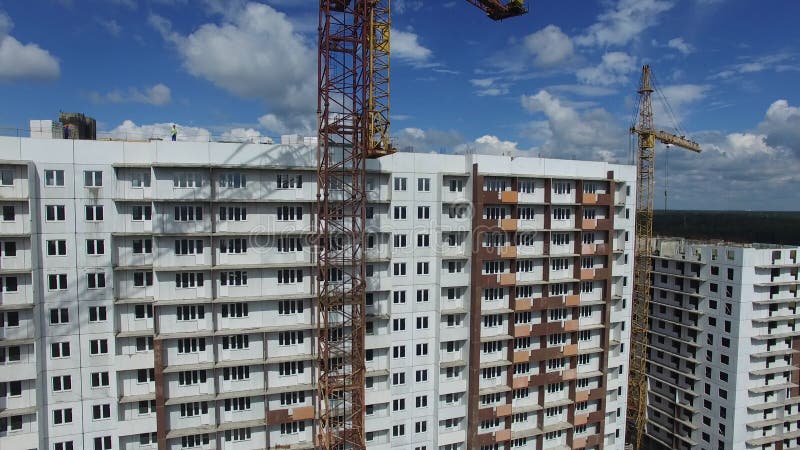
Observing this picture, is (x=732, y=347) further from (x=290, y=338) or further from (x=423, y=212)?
(x=290, y=338)

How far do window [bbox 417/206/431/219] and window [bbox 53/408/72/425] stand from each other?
103ft

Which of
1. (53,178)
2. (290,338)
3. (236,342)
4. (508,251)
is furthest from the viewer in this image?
(508,251)

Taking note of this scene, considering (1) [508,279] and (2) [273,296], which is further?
(1) [508,279]

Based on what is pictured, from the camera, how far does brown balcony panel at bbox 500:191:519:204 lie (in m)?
41.4

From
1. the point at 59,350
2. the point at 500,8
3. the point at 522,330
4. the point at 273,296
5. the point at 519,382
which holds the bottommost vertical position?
the point at 519,382

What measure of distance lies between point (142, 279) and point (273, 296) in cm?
1016

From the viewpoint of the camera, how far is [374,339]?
3950cm

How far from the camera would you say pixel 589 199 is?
1775 inches

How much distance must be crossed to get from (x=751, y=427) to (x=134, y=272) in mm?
71122

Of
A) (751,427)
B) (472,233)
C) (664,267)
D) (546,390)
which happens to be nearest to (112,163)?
(472,233)

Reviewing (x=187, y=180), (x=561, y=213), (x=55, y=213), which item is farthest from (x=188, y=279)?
(x=561, y=213)

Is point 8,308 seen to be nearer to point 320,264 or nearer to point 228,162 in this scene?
point 228,162

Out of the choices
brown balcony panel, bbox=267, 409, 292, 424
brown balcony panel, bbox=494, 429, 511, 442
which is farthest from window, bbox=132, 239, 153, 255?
brown balcony panel, bbox=494, 429, 511, 442

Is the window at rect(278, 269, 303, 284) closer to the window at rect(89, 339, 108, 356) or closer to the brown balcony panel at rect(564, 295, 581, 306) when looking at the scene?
the window at rect(89, 339, 108, 356)
